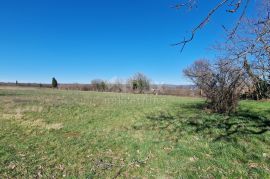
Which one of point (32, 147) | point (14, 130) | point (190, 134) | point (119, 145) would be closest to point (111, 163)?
point (119, 145)

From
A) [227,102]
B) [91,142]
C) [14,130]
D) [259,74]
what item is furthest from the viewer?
[227,102]

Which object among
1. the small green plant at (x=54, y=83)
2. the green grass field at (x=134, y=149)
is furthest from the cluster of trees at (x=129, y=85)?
the green grass field at (x=134, y=149)

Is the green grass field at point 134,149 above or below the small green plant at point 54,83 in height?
below

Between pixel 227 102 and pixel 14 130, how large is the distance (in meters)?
9.94

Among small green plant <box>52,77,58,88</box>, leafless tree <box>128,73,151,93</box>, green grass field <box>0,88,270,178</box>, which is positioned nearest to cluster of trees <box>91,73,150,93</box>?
leafless tree <box>128,73,151,93</box>

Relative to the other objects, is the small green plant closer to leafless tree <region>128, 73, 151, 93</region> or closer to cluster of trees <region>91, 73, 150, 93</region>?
cluster of trees <region>91, 73, 150, 93</region>

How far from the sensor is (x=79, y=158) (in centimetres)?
488

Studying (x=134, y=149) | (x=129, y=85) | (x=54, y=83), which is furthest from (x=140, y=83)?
(x=134, y=149)

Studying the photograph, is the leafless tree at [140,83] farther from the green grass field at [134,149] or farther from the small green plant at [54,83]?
the green grass field at [134,149]

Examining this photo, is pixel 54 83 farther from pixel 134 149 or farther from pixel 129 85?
pixel 134 149

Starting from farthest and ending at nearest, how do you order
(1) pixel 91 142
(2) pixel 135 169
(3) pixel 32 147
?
(1) pixel 91 142 < (3) pixel 32 147 < (2) pixel 135 169

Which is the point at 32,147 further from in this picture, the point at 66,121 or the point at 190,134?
the point at 190,134

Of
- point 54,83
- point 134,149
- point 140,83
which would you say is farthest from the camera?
point 54,83

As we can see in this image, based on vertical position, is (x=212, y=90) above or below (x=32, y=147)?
above
